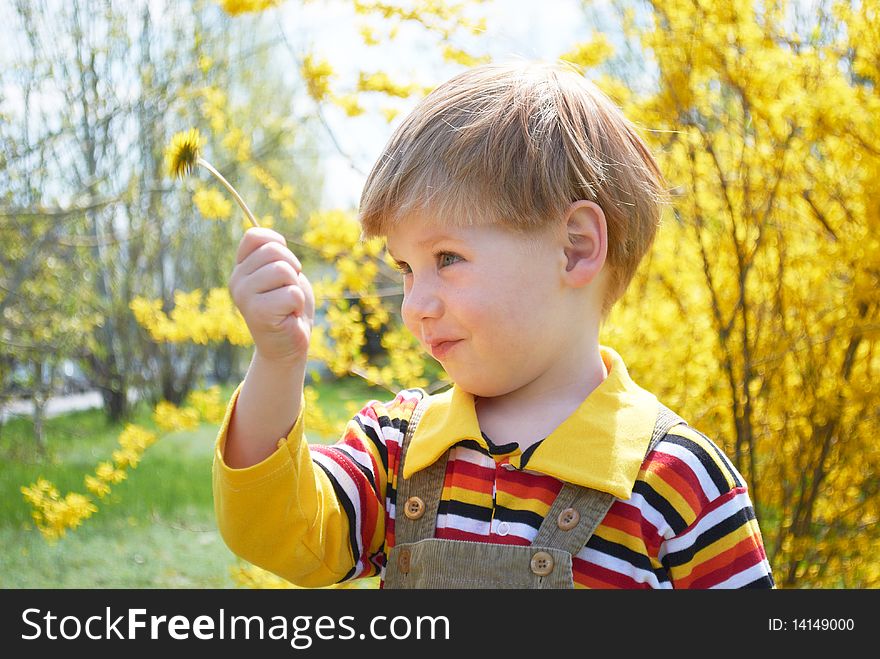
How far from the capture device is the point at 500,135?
109 cm

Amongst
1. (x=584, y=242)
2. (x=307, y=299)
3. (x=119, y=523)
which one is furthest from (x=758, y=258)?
(x=119, y=523)

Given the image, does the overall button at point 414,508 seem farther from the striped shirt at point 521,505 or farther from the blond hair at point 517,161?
the blond hair at point 517,161

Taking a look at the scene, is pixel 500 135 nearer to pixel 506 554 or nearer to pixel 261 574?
pixel 506 554

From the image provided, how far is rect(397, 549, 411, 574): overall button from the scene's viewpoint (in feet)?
3.54

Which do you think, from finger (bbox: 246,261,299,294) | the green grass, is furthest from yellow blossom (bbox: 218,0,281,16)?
finger (bbox: 246,261,299,294)

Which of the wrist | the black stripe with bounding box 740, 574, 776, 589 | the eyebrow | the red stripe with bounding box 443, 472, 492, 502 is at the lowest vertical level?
the black stripe with bounding box 740, 574, 776, 589

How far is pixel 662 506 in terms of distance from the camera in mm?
1031

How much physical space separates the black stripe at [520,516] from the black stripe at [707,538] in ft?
0.51

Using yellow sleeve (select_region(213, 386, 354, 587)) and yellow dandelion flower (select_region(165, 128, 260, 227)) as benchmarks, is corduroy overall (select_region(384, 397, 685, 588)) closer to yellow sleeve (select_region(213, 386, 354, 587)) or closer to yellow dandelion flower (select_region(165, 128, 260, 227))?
yellow sleeve (select_region(213, 386, 354, 587))

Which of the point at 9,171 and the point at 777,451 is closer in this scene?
the point at 777,451

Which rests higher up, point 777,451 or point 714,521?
point 714,521

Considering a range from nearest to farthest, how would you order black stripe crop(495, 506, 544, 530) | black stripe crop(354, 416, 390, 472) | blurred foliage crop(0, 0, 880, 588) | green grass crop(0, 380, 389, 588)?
black stripe crop(495, 506, 544, 530)
black stripe crop(354, 416, 390, 472)
blurred foliage crop(0, 0, 880, 588)
green grass crop(0, 380, 389, 588)

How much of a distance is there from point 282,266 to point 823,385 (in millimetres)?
1763

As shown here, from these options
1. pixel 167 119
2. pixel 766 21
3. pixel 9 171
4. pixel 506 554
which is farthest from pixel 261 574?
pixel 167 119
